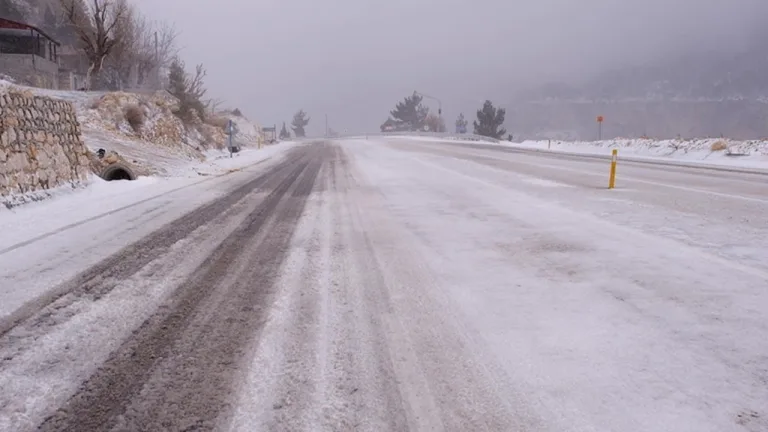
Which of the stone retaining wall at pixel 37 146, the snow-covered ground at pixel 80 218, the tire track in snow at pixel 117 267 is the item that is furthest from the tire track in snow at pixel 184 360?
the stone retaining wall at pixel 37 146

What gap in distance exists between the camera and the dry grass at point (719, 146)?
25984 mm

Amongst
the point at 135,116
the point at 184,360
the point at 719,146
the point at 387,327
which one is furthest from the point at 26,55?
the point at 719,146

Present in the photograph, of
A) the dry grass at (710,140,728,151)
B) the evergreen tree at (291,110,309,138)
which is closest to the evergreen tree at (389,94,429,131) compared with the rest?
the evergreen tree at (291,110,309,138)

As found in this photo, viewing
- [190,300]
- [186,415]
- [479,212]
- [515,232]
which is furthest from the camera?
[479,212]

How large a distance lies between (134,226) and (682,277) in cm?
710

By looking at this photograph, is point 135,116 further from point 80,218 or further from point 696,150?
point 696,150

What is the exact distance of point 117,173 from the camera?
13430 mm

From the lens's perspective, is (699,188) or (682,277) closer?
(682,277)

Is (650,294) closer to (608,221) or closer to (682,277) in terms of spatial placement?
(682,277)

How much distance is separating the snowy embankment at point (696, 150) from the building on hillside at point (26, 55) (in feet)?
144

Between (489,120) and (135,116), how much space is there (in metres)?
70.9

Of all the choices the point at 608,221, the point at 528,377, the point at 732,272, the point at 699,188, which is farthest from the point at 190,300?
the point at 699,188

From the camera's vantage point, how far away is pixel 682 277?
15.2ft

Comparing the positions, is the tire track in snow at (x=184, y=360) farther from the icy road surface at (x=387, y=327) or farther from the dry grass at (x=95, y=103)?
the dry grass at (x=95, y=103)
